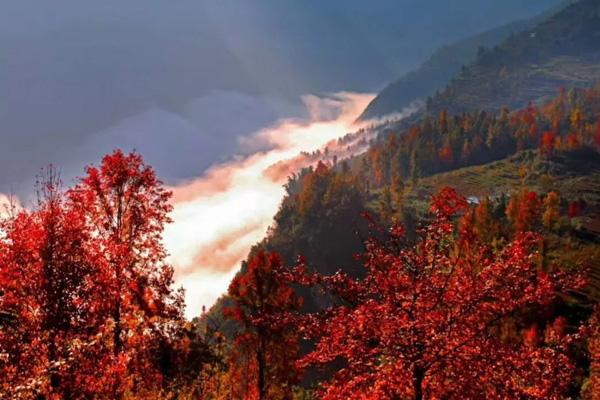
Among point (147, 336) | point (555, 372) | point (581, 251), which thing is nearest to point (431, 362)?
point (555, 372)

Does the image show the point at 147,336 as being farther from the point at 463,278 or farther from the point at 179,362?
the point at 463,278

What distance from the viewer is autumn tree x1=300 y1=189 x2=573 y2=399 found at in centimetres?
1407

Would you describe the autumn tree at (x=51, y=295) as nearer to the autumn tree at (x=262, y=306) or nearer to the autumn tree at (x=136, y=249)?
the autumn tree at (x=136, y=249)

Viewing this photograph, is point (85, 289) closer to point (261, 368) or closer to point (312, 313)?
point (312, 313)

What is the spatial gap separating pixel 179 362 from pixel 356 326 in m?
18.0

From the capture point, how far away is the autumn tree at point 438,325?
14.1 metres

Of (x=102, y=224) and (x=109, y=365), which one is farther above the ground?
(x=102, y=224)

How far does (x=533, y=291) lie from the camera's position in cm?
1503

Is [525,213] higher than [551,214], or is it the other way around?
[551,214]

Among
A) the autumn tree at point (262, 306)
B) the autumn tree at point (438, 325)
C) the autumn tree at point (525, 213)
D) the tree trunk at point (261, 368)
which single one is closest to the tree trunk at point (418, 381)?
the autumn tree at point (438, 325)

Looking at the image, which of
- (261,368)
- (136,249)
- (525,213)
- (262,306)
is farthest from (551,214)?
(136,249)

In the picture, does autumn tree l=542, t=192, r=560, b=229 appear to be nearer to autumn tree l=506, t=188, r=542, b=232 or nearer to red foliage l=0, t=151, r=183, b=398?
autumn tree l=506, t=188, r=542, b=232

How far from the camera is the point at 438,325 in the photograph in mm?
14516

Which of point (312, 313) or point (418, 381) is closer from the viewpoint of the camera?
point (418, 381)
